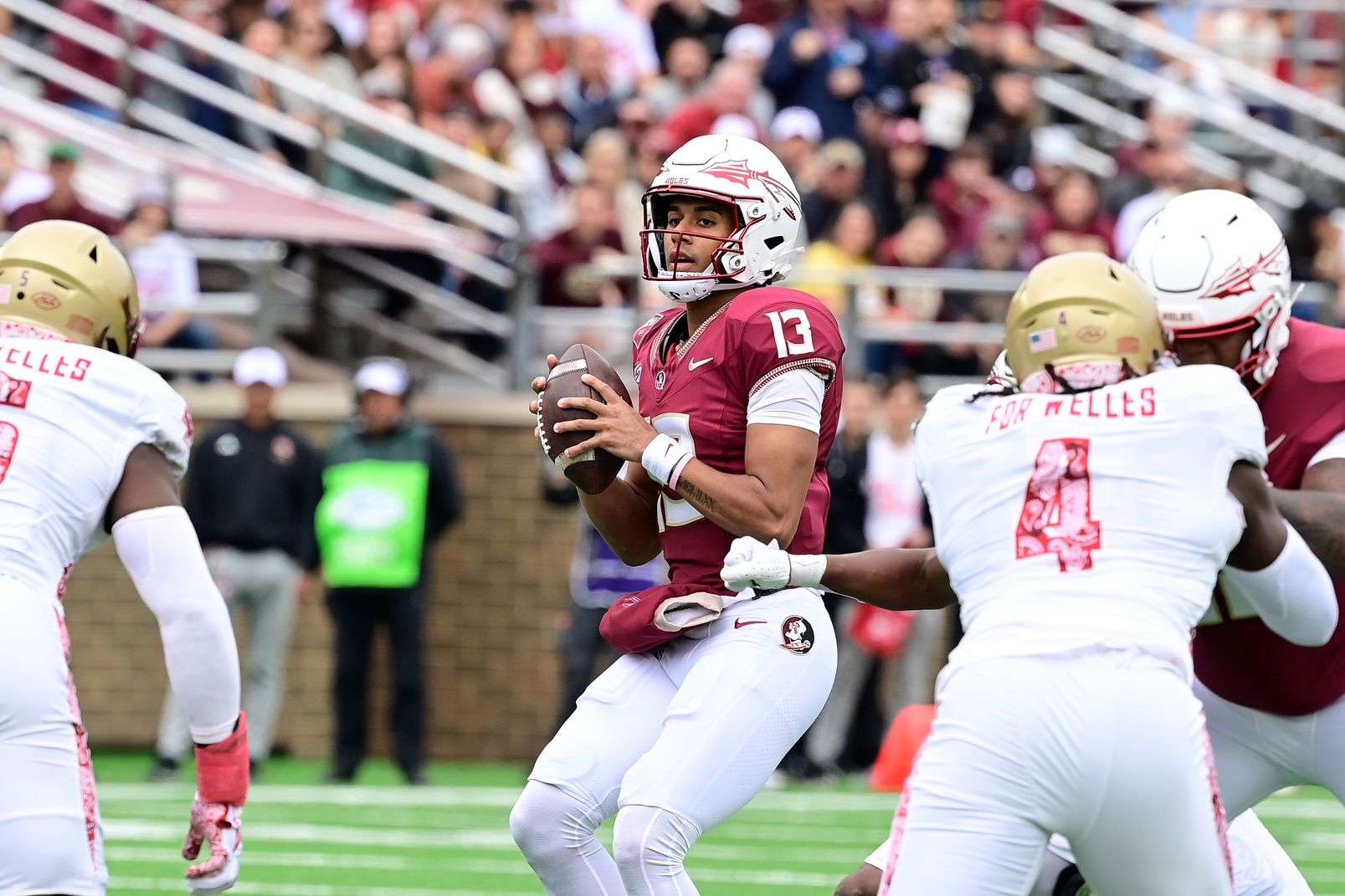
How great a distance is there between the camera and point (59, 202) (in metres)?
10.5

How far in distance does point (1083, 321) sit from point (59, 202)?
25.4 feet

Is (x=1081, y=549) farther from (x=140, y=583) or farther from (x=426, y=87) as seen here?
(x=426, y=87)

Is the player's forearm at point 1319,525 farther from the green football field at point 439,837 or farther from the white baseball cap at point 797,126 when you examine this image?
the white baseball cap at point 797,126

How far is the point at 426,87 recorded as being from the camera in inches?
507

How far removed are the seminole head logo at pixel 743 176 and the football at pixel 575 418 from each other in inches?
19.0

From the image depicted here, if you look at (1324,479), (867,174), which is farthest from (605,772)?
(867,174)

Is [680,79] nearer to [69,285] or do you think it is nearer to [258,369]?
[258,369]

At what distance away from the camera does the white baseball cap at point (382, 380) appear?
10.3 meters

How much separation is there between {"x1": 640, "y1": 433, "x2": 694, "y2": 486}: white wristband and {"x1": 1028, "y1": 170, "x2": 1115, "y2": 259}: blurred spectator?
776cm

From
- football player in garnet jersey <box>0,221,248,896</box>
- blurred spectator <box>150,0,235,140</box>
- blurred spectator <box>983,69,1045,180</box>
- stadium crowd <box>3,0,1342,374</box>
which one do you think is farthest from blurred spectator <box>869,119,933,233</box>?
football player in garnet jersey <box>0,221,248,896</box>

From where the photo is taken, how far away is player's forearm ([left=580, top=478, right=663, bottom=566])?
484 centimetres

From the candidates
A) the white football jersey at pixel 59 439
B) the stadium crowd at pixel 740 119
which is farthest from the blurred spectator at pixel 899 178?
the white football jersey at pixel 59 439

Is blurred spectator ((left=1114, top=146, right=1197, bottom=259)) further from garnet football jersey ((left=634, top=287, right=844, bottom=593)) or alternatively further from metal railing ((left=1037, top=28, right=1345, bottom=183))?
garnet football jersey ((left=634, top=287, right=844, bottom=593))

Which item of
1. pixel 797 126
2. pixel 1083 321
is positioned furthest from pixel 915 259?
pixel 1083 321
